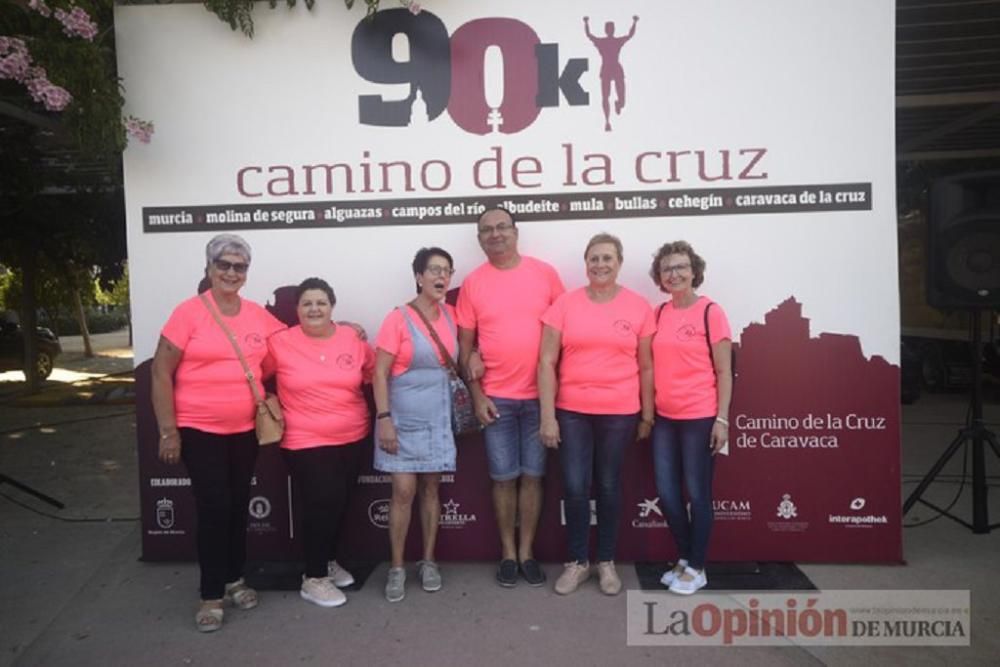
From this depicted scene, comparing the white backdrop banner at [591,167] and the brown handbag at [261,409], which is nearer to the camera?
the brown handbag at [261,409]

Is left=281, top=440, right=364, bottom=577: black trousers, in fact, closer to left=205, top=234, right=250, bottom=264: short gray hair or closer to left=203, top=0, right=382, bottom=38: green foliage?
left=205, top=234, right=250, bottom=264: short gray hair

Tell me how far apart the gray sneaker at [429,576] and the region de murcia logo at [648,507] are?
1188mm

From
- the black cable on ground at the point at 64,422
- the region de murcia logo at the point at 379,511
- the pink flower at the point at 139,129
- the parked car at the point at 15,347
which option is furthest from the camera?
the parked car at the point at 15,347

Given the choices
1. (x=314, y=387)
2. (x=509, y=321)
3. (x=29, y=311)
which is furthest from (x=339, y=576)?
(x=29, y=311)

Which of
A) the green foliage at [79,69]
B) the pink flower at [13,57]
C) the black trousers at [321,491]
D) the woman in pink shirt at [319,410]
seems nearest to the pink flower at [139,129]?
the green foliage at [79,69]

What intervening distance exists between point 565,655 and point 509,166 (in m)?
2.49

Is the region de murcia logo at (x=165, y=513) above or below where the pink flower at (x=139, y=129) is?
below

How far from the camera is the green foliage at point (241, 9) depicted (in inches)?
148

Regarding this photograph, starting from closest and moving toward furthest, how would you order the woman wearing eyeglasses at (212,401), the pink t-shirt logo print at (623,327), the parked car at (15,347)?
the woman wearing eyeglasses at (212,401) < the pink t-shirt logo print at (623,327) < the parked car at (15,347)

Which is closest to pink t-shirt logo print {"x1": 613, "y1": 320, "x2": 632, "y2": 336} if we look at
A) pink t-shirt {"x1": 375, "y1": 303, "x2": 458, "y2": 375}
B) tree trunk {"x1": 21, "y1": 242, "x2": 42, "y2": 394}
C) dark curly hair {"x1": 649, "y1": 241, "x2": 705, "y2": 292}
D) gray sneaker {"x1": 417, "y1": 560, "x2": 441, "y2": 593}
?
dark curly hair {"x1": 649, "y1": 241, "x2": 705, "y2": 292}

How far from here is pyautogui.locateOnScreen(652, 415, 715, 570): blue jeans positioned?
346cm

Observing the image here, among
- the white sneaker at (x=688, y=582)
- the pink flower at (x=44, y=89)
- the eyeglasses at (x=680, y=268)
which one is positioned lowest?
the white sneaker at (x=688, y=582)

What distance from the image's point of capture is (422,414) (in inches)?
138

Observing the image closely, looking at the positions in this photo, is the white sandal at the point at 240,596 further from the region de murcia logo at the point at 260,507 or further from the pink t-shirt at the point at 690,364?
the pink t-shirt at the point at 690,364
